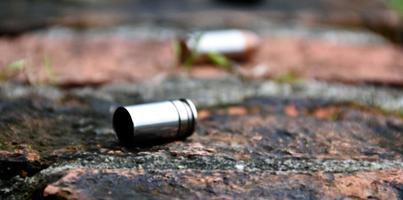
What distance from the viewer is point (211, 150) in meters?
1.05

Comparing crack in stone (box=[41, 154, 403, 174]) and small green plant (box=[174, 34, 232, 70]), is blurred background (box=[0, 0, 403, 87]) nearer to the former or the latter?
small green plant (box=[174, 34, 232, 70])

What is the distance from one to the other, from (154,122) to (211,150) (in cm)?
10

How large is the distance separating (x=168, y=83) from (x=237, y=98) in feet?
0.61

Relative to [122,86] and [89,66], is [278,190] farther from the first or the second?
[89,66]

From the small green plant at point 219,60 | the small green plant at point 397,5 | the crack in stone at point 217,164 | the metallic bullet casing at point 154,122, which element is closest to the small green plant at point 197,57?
the small green plant at point 219,60

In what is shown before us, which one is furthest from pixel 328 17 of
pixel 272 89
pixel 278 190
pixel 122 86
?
pixel 278 190

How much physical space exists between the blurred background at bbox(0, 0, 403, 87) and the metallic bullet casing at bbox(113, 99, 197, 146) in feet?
1.21

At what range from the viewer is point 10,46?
1.78m

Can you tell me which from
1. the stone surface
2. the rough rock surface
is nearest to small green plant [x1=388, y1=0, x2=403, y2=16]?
the stone surface

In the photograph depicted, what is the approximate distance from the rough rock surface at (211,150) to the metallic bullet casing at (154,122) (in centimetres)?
2

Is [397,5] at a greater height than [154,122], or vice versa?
[397,5]

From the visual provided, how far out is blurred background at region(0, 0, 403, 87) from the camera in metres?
1.61

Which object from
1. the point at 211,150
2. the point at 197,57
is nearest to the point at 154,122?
the point at 211,150

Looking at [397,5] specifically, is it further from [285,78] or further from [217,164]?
[217,164]
